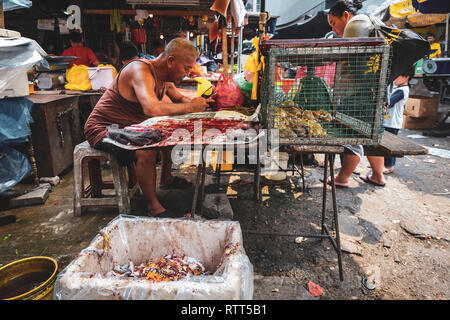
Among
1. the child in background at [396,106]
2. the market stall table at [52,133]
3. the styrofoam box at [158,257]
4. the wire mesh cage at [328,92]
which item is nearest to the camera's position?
the styrofoam box at [158,257]

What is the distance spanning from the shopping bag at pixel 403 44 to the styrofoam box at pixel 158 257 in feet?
6.41

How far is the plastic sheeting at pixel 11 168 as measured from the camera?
11.7 ft

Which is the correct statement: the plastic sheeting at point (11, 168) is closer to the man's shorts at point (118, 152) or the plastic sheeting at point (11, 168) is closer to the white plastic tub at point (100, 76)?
the man's shorts at point (118, 152)

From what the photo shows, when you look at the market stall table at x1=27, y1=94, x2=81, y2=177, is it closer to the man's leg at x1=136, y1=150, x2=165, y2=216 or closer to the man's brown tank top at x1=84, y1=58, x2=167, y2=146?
the man's brown tank top at x1=84, y1=58, x2=167, y2=146

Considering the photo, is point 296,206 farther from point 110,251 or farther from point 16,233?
point 16,233

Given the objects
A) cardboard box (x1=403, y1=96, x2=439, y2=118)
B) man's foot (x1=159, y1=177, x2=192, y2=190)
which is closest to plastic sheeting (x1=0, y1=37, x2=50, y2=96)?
man's foot (x1=159, y1=177, x2=192, y2=190)

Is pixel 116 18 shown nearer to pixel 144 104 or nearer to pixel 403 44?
pixel 144 104

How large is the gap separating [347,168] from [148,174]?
2.95 metres

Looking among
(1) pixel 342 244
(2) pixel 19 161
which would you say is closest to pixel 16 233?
(2) pixel 19 161

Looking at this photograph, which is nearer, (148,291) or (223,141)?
(148,291)

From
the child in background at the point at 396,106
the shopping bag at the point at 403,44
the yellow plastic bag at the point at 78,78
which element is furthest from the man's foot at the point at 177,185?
the child in background at the point at 396,106

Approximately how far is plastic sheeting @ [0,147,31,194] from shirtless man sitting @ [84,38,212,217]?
132 cm

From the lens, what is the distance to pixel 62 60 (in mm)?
5387
